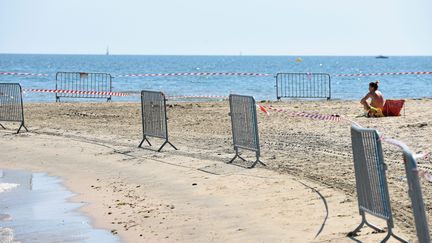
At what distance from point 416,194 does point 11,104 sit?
1579 cm

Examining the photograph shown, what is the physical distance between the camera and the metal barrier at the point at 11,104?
21.1m

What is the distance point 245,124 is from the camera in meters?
15.0

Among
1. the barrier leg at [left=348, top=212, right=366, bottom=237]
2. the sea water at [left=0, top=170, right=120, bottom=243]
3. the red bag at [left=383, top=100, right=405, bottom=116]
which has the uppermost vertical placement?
the barrier leg at [left=348, top=212, right=366, bottom=237]

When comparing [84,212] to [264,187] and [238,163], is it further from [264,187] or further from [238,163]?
[238,163]

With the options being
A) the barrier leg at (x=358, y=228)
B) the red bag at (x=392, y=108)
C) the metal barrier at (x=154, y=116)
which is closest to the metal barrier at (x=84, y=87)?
the red bag at (x=392, y=108)

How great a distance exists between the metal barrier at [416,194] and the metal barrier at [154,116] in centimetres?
991

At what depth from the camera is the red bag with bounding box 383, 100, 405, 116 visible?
2219 cm

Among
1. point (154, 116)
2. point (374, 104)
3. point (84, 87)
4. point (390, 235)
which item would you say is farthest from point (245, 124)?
point (84, 87)

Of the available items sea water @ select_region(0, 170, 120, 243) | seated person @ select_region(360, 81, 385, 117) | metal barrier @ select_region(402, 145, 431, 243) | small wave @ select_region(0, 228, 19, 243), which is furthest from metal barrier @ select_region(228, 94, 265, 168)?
seated person @ select_region(360, 81, 385, 117)

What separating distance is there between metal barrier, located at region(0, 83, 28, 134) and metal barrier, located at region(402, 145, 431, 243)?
15090mm

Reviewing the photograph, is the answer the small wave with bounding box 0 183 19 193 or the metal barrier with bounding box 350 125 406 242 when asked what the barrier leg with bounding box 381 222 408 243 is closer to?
the metal barrier with bounding box 350 125 406 242

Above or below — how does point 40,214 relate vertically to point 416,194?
below

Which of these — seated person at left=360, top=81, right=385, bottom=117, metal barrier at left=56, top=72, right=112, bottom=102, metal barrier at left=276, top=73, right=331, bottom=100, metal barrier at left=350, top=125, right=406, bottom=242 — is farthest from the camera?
metal barrier at left=56, top=72, right=112, bottom=102

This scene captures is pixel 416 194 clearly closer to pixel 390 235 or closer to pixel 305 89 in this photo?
pixel 390 235
